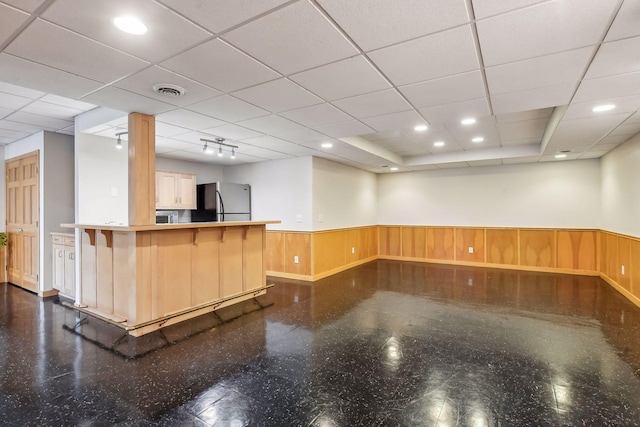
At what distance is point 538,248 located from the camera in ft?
23.0

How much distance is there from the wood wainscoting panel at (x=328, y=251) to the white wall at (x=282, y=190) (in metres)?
0.41

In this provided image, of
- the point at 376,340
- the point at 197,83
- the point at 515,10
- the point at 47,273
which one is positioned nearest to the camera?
the point at 515,10

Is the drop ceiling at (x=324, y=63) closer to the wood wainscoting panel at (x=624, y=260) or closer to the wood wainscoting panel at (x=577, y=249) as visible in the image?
the wood wainscoting panel at (x=624, y=260)

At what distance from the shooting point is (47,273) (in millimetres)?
5035

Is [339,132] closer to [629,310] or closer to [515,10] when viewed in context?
[515,10]

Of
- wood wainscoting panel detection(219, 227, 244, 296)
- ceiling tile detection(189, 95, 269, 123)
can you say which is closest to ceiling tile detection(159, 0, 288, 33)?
ceiling tile detection(189, 95, 269, 123)

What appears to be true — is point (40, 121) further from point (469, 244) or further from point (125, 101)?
point (469, 244)

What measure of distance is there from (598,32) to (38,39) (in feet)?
11.6

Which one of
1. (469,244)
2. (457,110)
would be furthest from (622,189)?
(457,110)

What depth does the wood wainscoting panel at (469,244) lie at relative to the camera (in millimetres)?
7645

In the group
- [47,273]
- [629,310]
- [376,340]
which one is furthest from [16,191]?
[629,310]

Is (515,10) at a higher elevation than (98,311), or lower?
higher

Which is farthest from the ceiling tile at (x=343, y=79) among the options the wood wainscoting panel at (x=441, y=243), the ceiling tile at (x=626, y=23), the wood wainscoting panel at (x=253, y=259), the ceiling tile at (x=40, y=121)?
the wood wainscoting panel at (x=441, y=243)

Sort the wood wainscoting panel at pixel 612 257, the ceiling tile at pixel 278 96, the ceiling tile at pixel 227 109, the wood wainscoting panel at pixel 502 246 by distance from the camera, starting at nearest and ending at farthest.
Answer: the ceiling tile at pixel 278 96 → the ceiling tile at pixel 227 109 → the wood wainscoting panel at pixel 612 257 → the wood wainscoting panel at pixel 502 246
